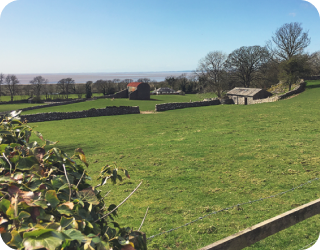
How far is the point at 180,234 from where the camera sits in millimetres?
5320

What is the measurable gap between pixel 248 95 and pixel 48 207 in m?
44.1

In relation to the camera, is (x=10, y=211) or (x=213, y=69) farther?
(x=213, y=69)

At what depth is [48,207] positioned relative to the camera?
163 centimetres

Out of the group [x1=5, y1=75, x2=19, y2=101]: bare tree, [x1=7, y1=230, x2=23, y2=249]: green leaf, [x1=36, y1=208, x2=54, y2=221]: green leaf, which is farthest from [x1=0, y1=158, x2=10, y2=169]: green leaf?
[x1=5, y1=75, x2=19, y2=101]: bare tree

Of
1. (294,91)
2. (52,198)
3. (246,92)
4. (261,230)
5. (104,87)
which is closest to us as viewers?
(52,198)

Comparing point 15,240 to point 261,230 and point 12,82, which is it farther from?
point 12,82

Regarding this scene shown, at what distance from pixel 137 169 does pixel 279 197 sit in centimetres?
539

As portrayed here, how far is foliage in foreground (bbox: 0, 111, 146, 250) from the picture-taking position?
4.37 ft

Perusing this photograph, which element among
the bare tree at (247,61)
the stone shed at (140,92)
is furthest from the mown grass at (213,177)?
the stone shed at (140,92)

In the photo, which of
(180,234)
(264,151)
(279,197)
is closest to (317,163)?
(264,151)

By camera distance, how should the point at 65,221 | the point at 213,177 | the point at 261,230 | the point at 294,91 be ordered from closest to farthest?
the point at 65,221, the point at 261,230, the point at 213,177, the point at 294,91

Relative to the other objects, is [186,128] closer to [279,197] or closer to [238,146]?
[238,146]

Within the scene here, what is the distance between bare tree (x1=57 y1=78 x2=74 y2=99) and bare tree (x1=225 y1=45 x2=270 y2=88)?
55.1 meters

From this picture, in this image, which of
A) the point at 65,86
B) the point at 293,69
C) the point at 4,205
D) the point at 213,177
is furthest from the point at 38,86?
the point at 4,205
